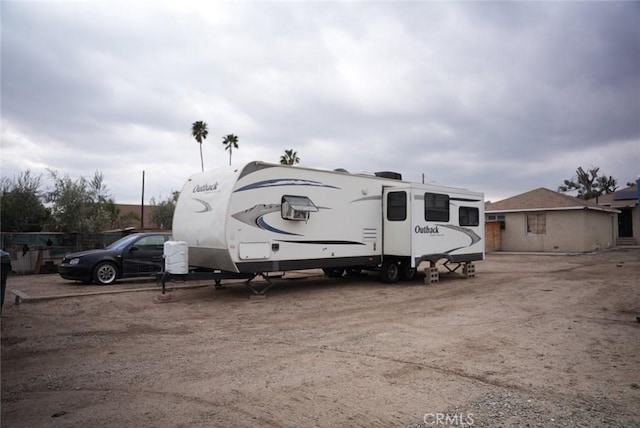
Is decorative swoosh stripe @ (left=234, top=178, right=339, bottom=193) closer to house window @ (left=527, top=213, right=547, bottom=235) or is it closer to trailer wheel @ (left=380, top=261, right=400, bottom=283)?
trailer wheel @ (left=380, top=261, right=400, bottom=283)

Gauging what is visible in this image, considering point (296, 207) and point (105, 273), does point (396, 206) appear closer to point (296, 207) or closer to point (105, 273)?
point (296, 207)

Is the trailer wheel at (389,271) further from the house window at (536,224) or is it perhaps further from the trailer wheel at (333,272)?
the house window at (536,224)

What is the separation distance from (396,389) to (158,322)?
487cm

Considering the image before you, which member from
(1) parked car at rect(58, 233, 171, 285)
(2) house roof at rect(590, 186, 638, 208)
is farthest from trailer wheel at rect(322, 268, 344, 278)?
(2) house roof at rect(590, 186, 638, 208)

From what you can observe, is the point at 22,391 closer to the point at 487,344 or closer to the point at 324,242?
the point at 487,344

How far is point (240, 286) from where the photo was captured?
12359 mm

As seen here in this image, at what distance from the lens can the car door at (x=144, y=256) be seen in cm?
1272

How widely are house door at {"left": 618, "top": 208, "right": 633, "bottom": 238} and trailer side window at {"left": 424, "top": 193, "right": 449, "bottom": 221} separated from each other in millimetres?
25046

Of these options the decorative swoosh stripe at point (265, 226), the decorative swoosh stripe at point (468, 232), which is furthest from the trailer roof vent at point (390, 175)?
the decorative swoosh stripe at point (265, 226)

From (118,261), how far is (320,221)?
5.79 metres

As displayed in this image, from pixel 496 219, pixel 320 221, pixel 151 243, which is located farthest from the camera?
pixel 496 219

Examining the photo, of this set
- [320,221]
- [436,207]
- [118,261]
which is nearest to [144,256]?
[118,261]

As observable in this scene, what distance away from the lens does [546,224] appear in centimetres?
2606

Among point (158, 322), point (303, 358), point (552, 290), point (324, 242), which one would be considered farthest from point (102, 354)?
point (552, 290)
